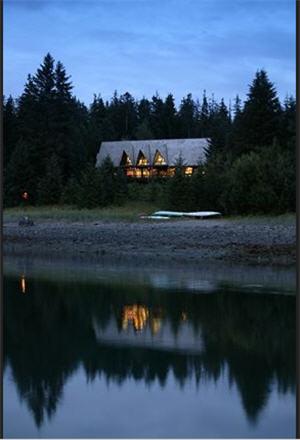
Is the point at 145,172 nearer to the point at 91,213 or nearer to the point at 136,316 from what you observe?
the point at 91,213

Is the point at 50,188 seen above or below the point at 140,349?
above

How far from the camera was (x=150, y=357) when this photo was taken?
549 inches

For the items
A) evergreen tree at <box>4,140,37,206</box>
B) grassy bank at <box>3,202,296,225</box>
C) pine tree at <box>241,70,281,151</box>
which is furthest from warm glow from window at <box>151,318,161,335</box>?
evergreen tree at <box>4,140,37,206</box>

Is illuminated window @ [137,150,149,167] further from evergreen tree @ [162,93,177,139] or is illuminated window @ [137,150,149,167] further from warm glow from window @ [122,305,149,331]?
warm glow from window @ [122,305,149,331]

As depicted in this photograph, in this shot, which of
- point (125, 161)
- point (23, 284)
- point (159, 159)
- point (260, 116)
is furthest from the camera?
point (125, 161)

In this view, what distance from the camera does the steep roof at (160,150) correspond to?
69.8 meters

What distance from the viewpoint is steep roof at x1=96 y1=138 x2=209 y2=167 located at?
6975 centimetres

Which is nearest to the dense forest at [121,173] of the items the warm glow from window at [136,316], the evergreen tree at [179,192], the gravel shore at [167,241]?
the evergreen tree at [179,192]

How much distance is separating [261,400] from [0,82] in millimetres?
6609

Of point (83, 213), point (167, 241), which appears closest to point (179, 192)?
point (83, 213)

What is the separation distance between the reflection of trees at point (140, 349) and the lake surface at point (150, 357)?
1.0 inches

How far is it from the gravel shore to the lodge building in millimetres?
26473

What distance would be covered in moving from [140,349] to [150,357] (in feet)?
2.31

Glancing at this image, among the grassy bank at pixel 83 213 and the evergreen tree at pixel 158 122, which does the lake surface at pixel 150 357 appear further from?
the evergreen tree at pixel 158 122
